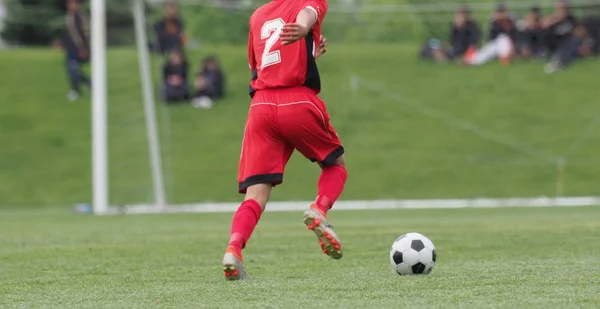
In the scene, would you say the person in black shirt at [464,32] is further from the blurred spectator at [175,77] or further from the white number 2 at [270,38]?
the white number 2 at [270,38]

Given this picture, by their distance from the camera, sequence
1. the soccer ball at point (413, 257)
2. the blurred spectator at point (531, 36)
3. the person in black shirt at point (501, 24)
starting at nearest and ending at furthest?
the soccer ball at point (413, 257)
the person in black shirt at point (501, 24)
the blurred spectator at point (531, 36)

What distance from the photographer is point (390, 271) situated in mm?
7215

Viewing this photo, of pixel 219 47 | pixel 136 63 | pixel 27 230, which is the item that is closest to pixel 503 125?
pixel 219 47

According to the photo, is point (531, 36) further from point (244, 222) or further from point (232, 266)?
point (232, 266)

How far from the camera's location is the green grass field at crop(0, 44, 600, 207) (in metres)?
23.8

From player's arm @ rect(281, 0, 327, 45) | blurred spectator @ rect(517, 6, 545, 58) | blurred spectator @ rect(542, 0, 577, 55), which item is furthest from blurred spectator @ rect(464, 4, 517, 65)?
player's arm @ rect(281, 0, 327, 45)

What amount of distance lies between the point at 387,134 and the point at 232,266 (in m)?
20.1

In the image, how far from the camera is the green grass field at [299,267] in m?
5.55

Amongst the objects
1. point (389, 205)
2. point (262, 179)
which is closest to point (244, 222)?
point (262, 179)

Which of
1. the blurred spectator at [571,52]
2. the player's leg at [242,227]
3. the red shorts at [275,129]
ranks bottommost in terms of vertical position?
the blurred spectator at [571,52]

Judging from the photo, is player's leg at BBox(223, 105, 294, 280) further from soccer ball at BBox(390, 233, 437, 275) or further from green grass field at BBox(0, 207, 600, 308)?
soccer ball at BBox(390, 233, 437, 275)

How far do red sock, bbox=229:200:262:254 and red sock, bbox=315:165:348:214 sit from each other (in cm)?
43

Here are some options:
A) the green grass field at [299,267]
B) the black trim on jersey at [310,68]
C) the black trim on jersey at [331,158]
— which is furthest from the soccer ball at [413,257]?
the black trim on jersey at [310,68]

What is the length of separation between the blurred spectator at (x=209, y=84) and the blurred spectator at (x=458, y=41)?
5366 mm
